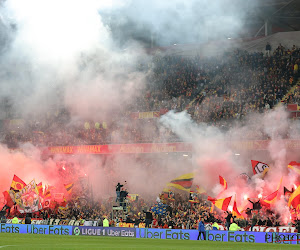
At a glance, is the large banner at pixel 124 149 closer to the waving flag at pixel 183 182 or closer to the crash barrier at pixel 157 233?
the waving flag at pixel 183 182

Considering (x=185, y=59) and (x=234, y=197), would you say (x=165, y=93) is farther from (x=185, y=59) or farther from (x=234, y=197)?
(x=234, y=197)

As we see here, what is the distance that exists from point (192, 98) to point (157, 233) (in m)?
11.9

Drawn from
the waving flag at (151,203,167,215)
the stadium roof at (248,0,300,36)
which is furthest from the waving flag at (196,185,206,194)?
the stadium roof at (248,0,300,36)

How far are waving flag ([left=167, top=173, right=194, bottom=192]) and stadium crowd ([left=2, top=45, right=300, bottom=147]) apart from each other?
8.91ft

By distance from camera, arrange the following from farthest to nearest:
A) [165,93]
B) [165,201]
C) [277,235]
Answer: [165,93] < [165,201] < [277,235]

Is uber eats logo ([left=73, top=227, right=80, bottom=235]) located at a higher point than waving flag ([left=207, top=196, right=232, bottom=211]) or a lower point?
lower

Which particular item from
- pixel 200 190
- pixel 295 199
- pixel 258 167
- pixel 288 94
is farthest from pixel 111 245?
pixel 288 94

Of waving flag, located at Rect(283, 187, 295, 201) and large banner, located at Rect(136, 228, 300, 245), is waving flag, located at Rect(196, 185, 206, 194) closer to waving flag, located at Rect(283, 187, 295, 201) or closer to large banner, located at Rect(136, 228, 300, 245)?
waving flag, located at Rect(283, 187, 295, 201)

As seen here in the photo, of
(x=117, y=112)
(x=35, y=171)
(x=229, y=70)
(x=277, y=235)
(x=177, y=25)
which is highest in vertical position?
(x=177, y=25)

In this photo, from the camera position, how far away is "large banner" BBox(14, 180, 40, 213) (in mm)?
29734

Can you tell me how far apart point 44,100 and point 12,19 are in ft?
31.7

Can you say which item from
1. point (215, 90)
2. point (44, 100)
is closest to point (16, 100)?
point (44, 100)

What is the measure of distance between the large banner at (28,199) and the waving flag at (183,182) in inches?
289

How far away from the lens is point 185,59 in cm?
3572
